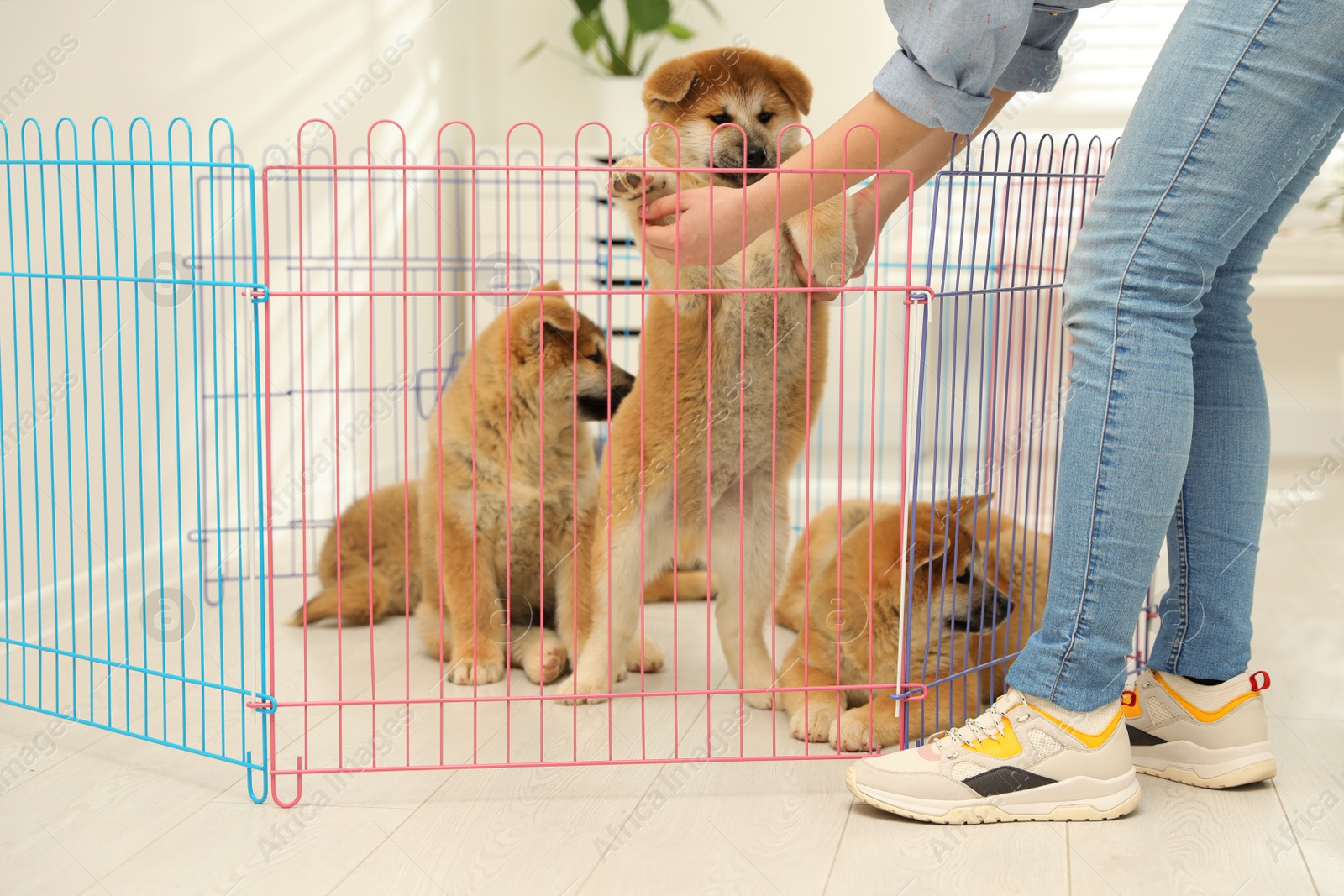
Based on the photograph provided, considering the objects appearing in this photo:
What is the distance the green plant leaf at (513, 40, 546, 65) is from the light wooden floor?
311 cm

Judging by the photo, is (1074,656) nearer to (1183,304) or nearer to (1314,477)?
(1183,304)

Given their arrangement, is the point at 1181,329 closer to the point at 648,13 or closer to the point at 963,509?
the point at 963,509

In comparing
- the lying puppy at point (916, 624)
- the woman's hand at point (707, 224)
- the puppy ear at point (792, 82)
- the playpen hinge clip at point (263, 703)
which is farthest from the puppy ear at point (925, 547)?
the playpen hinge clip at point (263, 703)

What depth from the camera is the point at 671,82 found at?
5.98 ft

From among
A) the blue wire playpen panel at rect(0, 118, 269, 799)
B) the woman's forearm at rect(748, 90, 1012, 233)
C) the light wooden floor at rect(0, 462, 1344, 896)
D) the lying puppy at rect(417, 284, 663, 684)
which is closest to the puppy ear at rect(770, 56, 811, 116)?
the woman's forearm at rect(748, 90, 1012, 233)

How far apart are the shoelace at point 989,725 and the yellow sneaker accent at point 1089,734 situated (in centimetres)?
3

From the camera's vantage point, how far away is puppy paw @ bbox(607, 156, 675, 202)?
1.49 m

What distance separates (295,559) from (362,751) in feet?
4.48

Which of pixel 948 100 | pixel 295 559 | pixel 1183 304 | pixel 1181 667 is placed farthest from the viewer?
pixel 295 559

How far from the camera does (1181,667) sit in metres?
1.47

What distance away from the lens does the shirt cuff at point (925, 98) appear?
1.33 meters

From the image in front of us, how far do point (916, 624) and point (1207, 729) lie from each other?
1.40ft

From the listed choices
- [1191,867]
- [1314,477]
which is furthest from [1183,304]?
[1314,477]

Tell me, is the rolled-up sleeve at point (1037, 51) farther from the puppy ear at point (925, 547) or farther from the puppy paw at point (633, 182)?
the puppy ear at point (925, 547)
